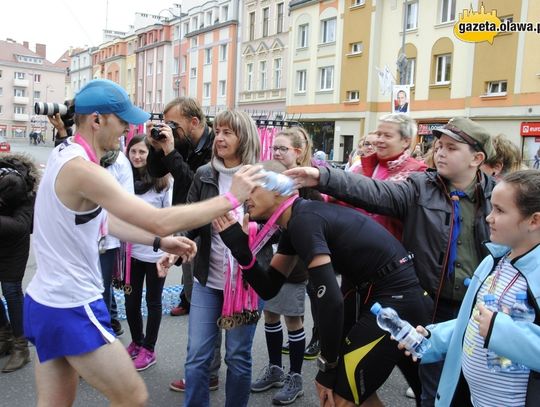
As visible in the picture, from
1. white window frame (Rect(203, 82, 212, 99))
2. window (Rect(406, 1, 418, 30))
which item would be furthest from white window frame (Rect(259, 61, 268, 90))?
window (Rect(406, 1, 418, 30))

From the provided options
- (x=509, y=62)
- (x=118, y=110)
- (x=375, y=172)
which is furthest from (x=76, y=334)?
(x=509, y=62)

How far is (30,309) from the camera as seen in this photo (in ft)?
7.72

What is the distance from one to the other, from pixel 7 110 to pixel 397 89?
87.4 meters

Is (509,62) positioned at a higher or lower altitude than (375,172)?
higher

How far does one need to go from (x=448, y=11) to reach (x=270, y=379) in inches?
965

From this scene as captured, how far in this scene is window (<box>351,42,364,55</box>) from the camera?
95.4 feet

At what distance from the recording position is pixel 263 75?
3800 centimetres

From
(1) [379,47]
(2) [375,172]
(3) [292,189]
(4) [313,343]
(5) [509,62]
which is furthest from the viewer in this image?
(1) [379,47]

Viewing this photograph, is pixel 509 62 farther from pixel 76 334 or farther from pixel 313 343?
pixel 76 334

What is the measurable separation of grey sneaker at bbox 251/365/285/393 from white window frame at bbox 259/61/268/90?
34927 mm

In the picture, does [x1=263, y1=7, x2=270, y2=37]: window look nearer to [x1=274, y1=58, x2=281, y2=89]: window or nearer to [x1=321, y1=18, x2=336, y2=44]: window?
[x1=274, y1=58, x2=281, y2=89]: window

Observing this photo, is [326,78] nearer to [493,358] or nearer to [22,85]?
[493,358]

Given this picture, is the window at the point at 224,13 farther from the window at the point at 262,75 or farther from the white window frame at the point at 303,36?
the white window frame at the point at 303,36

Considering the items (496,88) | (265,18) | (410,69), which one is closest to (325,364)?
(496,88)
